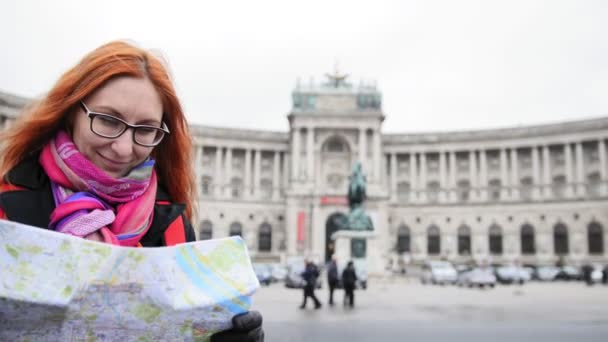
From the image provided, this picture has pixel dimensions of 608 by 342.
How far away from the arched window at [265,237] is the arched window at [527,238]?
28.6 metres

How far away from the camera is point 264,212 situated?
214 ft

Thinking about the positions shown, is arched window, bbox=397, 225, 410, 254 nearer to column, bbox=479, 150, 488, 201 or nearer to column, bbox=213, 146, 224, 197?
column, bbox=479, 150, 488, 201

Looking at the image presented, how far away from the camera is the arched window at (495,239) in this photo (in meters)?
62.8

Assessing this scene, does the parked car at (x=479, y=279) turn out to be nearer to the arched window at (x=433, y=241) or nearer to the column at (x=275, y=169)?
the arched window at (x=433, y=241)

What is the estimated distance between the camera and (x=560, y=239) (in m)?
60.2

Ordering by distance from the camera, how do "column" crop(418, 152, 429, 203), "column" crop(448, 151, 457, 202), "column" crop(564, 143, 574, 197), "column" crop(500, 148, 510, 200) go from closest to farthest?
"column" crop(564, 143, 574, 197) → "column" crop(500, 148, 510, 200) → "column" crop(448, 151, 457, 202) → "column" crop(418, 152, 429, 203)

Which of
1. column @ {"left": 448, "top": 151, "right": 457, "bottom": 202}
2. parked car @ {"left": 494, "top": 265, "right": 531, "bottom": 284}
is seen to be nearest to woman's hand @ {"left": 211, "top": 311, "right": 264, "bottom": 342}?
parked car @ {"left": 494, "top": 265, "right": 531, "bottom": 284}

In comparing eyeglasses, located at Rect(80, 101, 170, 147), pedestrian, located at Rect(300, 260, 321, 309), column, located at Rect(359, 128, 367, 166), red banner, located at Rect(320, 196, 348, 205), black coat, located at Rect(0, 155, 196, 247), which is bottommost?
pedestrian, located at Rect(300, 260, 321, 309)

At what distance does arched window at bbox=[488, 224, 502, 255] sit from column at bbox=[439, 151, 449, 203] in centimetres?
643

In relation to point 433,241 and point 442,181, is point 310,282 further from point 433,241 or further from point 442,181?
point 442,181

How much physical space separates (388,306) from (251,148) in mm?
53903

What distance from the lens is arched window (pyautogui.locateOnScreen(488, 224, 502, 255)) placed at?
6284cm

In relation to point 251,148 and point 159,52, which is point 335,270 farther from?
point 251,148

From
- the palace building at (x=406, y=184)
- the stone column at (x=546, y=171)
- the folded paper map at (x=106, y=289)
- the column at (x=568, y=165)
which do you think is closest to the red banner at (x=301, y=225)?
the palace building at (x=406, y=184)
